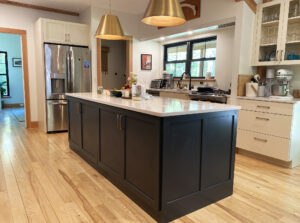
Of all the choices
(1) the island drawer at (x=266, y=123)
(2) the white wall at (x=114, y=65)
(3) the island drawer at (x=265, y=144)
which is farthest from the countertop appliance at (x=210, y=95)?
(2) the white wall at (x=114, y=65)

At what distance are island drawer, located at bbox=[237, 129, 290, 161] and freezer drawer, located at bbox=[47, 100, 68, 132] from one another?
343 centimetres

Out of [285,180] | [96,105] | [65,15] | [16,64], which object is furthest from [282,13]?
[16,64]

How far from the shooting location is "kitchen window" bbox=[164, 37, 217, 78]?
196 inches

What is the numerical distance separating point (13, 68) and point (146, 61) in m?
5.33

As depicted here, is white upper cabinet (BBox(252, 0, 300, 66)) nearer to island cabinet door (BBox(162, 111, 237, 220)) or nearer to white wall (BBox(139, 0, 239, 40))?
white wall (BBox(139, 0, 239, 40))

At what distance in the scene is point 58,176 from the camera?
2.68m

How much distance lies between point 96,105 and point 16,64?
23.3 ft

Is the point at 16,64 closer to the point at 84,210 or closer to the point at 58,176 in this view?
the point at 58,176

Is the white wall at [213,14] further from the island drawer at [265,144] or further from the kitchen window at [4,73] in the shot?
the kitchen window at [4,73]

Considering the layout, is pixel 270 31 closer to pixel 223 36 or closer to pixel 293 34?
pixel 293 34

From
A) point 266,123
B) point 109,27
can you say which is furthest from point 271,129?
point 109,27

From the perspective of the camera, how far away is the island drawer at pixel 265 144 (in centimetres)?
296

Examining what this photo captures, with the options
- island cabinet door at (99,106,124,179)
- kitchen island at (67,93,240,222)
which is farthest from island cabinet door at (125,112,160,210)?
island cabinet door at (99,106,124,179)

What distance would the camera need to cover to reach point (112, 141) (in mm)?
2373
